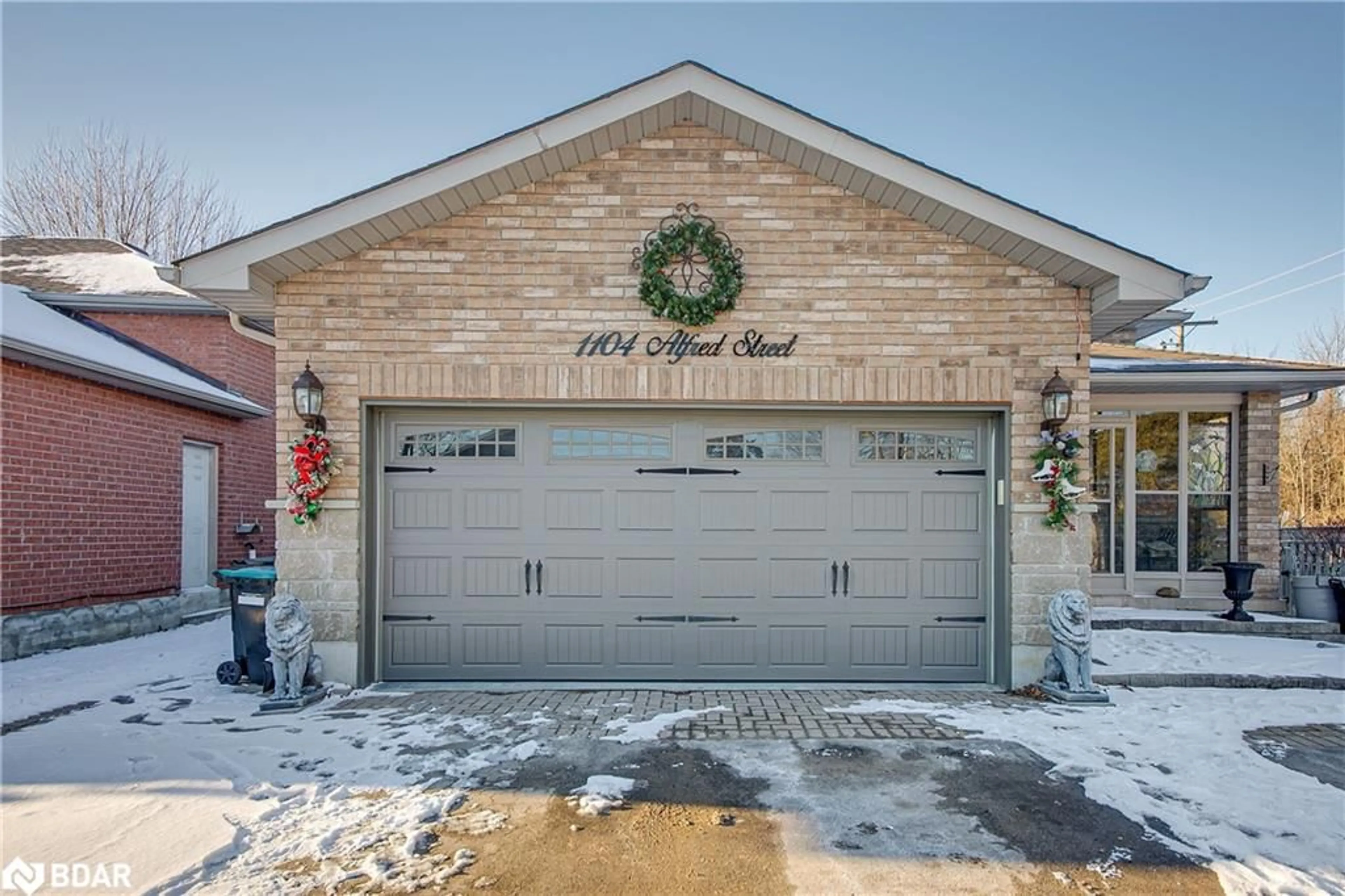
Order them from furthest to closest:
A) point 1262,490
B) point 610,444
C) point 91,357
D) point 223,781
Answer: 1. point 1262,490
2. point 91,357
3. point 610,444
4. point 223,781

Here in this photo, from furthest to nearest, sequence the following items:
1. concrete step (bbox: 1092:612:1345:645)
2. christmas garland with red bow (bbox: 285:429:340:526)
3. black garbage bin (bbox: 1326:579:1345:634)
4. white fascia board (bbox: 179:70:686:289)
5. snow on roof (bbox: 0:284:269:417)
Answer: black garbage bin (bbox: 1326:579:1345:634)
concrete step (bbox: 1092:612:1345:645)
snow on roof (bbox: 0:284:269:417)
christmas garland with red bow (bbox: 285:429:340:526)
white fascia board (bbox: 179:70:686:289)

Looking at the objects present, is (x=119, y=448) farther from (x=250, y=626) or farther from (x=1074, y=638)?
(x=1074, y=638)

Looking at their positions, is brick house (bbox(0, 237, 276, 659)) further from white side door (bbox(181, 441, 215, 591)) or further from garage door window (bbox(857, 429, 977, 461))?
garage door window (bbox(857, 429, 977, 461))

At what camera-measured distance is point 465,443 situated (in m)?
6.11

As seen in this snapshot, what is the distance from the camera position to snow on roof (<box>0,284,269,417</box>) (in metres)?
6.87

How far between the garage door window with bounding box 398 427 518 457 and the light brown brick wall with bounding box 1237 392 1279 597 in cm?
869

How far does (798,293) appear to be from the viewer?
5875 mm

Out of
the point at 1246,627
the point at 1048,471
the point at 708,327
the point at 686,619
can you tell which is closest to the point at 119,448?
the point at 686,619

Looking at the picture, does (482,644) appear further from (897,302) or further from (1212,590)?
(1212,590)

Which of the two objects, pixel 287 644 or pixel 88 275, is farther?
pixel 88 275

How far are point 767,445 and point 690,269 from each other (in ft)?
5.27

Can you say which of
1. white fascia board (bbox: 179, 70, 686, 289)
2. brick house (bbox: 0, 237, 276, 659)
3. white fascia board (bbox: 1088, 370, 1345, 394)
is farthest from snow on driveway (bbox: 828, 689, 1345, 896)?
brick house (bbox: 0, 237, 276, 659)

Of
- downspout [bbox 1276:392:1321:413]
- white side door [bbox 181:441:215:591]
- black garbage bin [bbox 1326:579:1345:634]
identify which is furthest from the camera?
white side door [bbox 181:441:215:591]

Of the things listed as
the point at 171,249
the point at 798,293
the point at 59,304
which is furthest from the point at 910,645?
the point at 171,249
